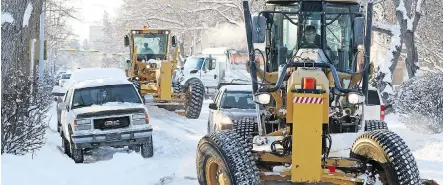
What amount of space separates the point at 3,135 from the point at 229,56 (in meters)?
23.0

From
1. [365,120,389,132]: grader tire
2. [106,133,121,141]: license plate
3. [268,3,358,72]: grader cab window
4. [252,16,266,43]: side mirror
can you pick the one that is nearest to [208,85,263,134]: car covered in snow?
[106,133,121,141]: license plate

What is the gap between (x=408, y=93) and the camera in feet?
76.6

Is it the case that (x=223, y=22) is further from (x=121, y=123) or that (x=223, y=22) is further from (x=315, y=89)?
(x=315, y=89)

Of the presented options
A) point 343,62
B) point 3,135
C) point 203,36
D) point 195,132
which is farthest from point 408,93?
point 203,36

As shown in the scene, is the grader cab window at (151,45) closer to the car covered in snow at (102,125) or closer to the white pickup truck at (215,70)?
the white pickup truck at (215,70)

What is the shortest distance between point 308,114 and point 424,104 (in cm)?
1440

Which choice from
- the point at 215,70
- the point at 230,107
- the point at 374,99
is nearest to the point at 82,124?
the point at 230,107

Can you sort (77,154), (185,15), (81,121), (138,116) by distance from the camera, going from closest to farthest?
1. (81,121)
2. (77,154)
3. (138,116)
4. (185,15)

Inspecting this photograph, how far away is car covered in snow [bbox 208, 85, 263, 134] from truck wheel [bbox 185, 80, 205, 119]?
6.05 m

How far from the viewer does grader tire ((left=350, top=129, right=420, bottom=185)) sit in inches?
320

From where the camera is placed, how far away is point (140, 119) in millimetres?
14492

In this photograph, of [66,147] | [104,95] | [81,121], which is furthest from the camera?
[104,95]

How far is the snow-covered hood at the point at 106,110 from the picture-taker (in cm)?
1419

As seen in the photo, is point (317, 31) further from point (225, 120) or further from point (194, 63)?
point (194, 63)
